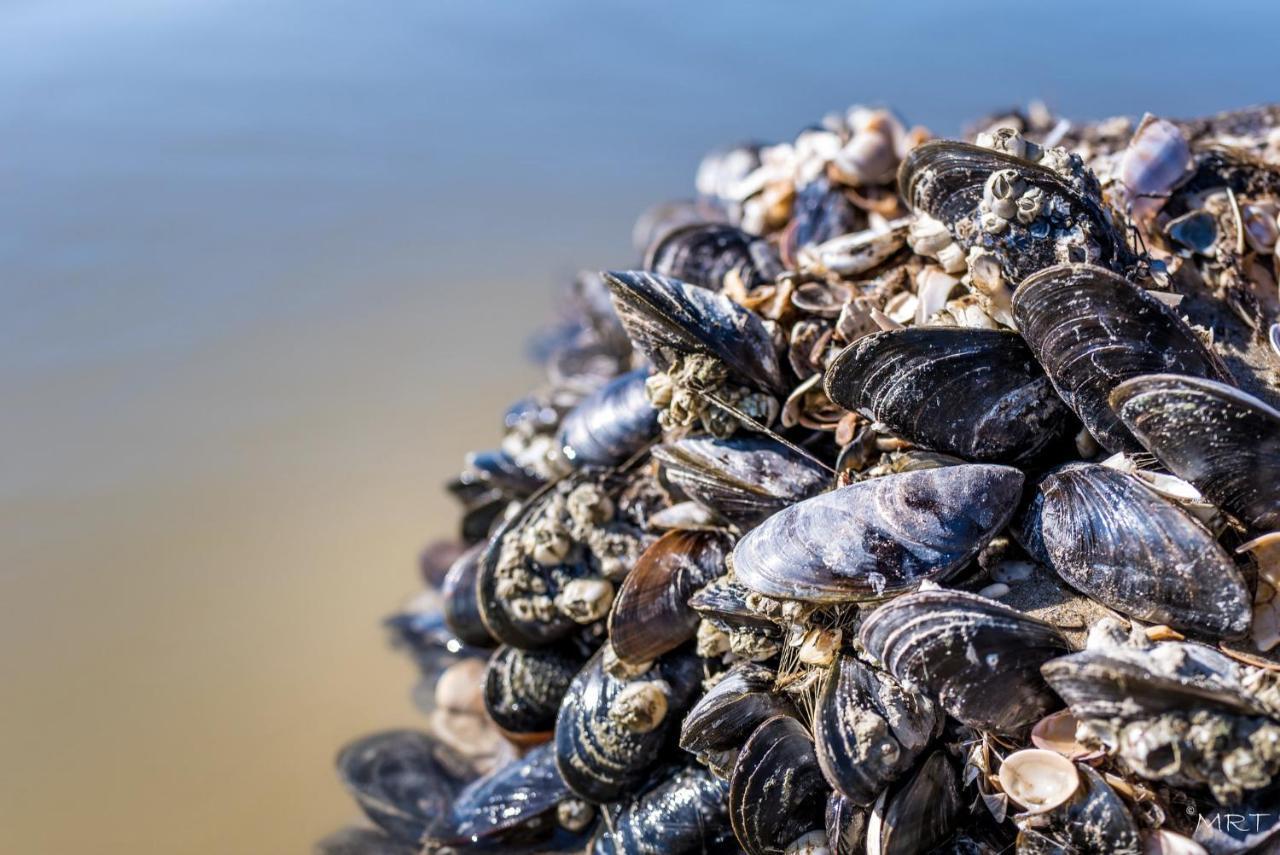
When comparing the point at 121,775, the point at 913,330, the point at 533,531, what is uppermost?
the point at 913,330

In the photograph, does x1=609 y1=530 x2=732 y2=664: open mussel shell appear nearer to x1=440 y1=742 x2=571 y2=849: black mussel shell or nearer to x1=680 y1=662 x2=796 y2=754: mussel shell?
x1=680 y1=662 x2=796 y2=754: mussel shell

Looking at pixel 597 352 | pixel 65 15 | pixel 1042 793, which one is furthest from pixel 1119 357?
pixel 65 15

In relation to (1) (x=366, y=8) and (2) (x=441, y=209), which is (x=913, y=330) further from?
(1) (x=366, y=8)

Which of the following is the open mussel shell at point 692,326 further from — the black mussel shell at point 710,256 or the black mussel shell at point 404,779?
the black mussel shell at point 404,779

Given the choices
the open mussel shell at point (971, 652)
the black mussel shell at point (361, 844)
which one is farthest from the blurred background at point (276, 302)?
the open mussel shell at point (971, 652)

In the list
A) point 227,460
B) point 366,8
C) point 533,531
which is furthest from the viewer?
point 366,8

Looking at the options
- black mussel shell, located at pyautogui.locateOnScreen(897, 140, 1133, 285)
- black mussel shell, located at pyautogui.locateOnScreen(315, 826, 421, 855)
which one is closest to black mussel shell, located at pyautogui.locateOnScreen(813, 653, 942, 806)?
black mussel shell, located at pyautogui.locateOnScreen(897, 140, 1133, 285)
